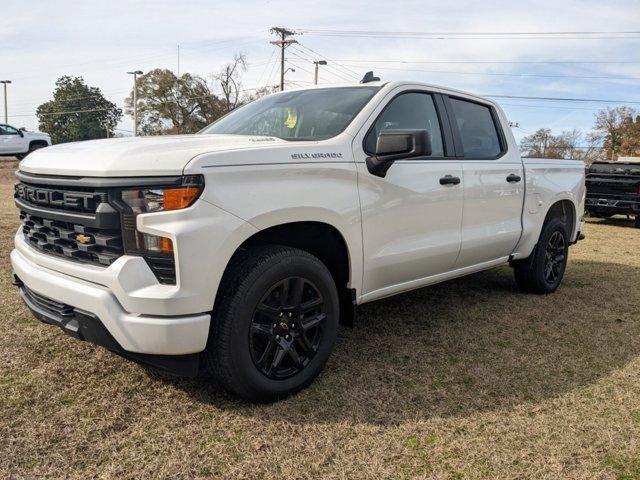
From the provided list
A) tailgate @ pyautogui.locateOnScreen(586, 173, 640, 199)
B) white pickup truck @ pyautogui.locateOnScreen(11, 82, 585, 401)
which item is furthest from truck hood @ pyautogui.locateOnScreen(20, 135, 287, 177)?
tailgate @ pyautogui.locateOnScreen(586, 173, 640, 199)

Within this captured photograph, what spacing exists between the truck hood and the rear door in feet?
6.17

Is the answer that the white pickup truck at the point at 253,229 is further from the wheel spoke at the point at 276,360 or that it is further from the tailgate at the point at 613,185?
the tailgate at the point at 613,185

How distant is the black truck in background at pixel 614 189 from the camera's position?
504 inches

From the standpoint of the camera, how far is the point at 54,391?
2992 mm

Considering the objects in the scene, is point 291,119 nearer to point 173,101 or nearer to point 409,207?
point 409,207

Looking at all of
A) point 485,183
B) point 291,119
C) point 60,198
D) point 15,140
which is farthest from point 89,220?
point 15,140

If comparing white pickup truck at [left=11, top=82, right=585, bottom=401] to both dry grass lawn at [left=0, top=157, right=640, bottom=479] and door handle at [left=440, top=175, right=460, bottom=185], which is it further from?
dry grass lawn at [left=0, top=157, right=640, bottom=479]

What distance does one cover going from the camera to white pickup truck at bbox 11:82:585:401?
8.16 feet

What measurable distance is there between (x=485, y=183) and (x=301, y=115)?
164 centimetres

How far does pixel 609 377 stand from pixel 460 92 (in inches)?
97.9

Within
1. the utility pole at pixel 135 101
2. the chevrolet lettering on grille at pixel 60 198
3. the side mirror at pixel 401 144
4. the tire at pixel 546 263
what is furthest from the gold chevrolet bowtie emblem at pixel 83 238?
the utility pole at pixel 135 101

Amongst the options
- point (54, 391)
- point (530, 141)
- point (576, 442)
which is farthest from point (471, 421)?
point (530, 141)

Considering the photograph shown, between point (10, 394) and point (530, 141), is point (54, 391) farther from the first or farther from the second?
point (530, 141)

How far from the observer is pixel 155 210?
2.48 m
